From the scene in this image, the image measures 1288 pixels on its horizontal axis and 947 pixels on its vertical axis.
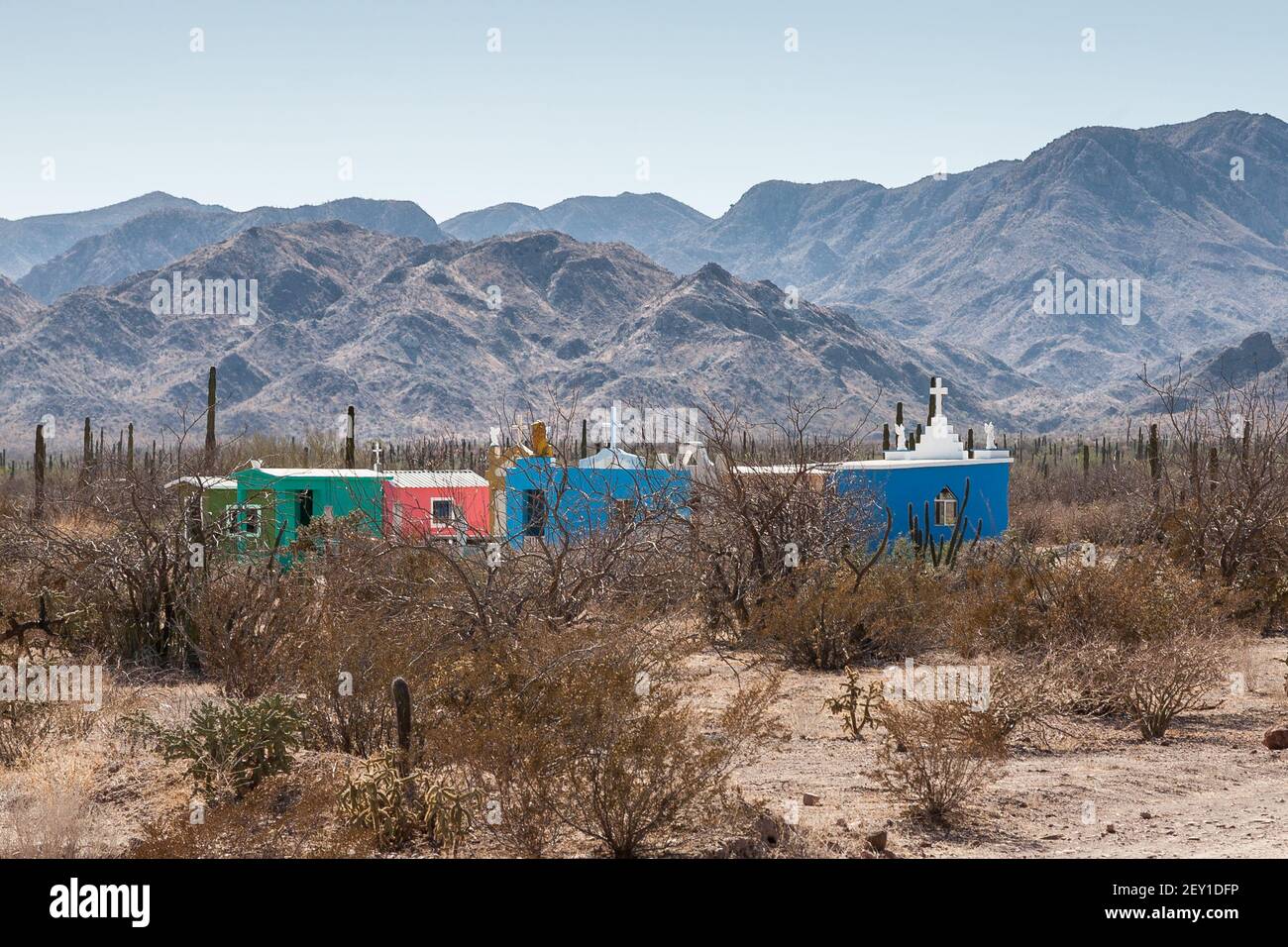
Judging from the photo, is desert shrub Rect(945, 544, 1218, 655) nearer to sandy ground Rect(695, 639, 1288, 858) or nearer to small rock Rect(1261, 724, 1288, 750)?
sandy ground Rect(695, 639, 1288, 858)

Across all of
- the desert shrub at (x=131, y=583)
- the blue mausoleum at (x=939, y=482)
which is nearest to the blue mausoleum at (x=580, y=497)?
the desert shrub at (x=131, y=583)

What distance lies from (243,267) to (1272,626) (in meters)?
112

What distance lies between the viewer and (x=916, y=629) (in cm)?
1450

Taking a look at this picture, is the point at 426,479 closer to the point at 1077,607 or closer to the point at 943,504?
the point at 943,504

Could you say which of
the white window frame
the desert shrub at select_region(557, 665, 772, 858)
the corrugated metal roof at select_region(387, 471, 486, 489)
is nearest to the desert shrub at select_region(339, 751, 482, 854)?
the desert shrub at select_region(557, 665, 772, 858)

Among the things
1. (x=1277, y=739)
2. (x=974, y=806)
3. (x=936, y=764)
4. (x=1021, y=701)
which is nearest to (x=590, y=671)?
(x=936, y=764)

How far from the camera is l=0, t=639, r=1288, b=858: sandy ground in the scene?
7762 millimetres

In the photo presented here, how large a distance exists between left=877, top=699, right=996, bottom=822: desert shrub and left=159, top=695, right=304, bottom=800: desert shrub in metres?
3.76

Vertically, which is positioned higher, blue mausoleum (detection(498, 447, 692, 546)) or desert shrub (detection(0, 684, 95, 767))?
blue mausoleum (detection(498, 447, 692, 546))

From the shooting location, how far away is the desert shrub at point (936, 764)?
839 cm

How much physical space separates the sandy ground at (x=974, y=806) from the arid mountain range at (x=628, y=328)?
2675 inches

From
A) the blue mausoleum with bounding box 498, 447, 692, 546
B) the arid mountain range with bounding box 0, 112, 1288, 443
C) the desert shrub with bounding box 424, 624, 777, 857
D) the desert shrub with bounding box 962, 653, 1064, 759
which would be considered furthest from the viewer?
the arid mountain range with bounding box 0, 112, 1288, 443

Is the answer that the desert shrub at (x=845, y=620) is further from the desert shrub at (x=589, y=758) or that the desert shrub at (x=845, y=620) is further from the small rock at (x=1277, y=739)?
the desert shrub at (x=589, y=758)

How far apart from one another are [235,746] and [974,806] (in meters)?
4.54
